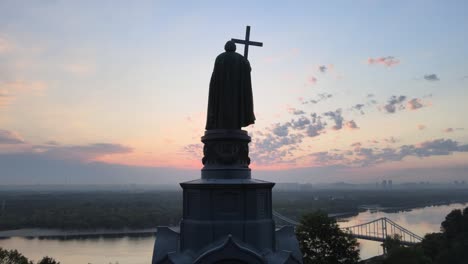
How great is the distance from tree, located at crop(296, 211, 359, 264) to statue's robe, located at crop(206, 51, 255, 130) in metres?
9.36

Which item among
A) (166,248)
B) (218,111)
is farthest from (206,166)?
(166,248)

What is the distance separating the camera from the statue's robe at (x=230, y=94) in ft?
30.9

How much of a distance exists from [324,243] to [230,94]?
10.5 meters

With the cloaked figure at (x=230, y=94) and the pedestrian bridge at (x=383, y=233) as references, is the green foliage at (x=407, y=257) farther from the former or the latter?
the cloaked figure at (x=230, y=94)

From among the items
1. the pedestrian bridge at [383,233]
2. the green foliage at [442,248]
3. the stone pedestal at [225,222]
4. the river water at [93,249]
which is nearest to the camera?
the stone pedestal at [225,222]

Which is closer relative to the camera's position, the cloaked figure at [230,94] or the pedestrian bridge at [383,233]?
the cloaked figure at [230,94]

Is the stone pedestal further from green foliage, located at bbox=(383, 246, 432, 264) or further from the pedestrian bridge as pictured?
the pedestrian bridge

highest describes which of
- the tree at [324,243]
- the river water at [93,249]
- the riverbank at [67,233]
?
the tree at [324,243]

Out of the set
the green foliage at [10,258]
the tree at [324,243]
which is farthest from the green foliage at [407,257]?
the green foliage at [10,258]

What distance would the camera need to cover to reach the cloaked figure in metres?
9.43

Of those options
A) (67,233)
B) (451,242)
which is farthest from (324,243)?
(67,233)

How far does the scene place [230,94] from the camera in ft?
31.4

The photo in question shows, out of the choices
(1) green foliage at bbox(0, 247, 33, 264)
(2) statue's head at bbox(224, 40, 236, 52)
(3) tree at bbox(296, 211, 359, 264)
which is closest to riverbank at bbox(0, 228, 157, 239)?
(1) green foliage at bbox(0, 247, 33, 264)

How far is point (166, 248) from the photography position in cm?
862
